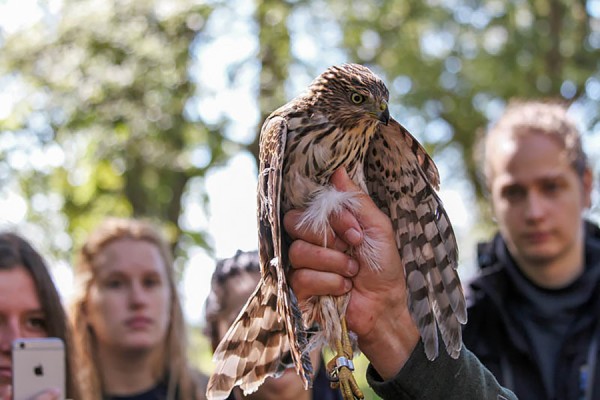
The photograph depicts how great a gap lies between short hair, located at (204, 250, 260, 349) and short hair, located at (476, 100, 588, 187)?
139cm

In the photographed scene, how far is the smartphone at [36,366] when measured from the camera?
318cm

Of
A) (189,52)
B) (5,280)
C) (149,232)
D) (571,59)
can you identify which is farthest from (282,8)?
(5,280)

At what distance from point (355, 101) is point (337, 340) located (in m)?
0.92

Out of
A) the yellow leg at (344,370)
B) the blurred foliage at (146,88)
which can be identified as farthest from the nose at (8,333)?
the blurred foliage at (146,88)

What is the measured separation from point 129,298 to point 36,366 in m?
1.26

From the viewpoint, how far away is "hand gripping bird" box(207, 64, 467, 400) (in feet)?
9.15

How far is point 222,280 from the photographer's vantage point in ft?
13.4

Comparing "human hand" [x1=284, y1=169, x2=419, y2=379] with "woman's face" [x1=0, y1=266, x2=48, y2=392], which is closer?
"human hand" [x1=284, y1=169, x2=419, y2=379]

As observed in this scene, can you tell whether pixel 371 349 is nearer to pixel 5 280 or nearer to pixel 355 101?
pixel 355 101

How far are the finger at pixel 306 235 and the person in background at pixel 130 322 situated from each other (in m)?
1.79

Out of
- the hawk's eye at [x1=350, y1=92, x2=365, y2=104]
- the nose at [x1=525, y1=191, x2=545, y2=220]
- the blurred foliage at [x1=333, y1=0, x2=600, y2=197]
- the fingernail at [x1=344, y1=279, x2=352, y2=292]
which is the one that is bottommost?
the fingernail at [x1=344, y1=279, x2=352, y2=292]

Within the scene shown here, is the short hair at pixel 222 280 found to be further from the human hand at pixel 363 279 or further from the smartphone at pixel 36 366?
the human hand at pixel 363 279

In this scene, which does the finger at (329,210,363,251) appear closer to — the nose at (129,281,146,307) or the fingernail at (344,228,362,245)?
the fingernail at (344,228,362,245)

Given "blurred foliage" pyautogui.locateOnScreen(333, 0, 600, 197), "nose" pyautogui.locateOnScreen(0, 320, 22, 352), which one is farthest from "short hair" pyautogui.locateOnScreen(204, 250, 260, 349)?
"blurred foliage" pyautogui.locateOnScreen(333, 0, 600, 197)
